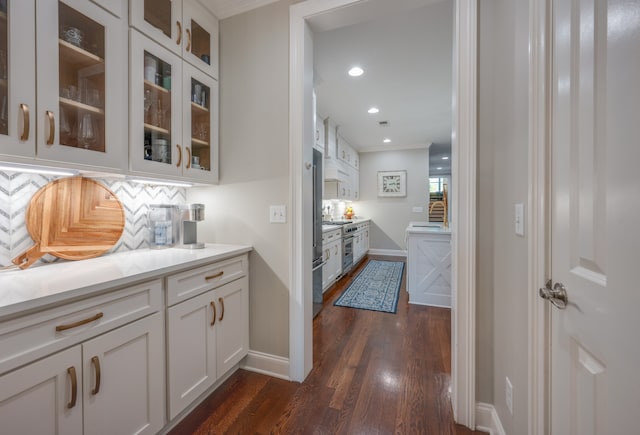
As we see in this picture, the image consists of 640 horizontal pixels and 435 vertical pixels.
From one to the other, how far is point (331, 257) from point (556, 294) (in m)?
2.91

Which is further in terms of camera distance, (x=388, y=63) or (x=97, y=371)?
(x=388, y=63)

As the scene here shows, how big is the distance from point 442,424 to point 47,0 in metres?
2.69

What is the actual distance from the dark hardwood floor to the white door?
2.80 ft

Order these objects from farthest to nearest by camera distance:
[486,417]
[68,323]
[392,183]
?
[392,183] < [486,417] < [68,323]

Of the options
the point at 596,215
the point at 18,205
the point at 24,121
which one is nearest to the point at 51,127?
the point at 24,121

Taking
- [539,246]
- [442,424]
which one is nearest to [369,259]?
[442,424]

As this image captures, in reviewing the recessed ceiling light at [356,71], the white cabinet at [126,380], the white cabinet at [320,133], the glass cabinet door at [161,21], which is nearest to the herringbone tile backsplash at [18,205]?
the white cabinet at [126,380]

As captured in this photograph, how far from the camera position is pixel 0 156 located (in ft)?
3.13

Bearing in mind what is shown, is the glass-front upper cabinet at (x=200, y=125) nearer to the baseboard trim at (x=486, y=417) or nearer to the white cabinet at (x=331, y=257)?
the white cabinet at (x=331, y=257)

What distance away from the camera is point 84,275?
3.57ft

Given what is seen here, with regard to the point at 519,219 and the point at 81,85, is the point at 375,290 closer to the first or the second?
the point at 519,219

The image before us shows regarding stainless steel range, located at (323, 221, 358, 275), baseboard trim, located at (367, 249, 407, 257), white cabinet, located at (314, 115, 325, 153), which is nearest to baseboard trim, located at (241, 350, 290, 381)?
stainless steel range, located at (323, 221, 358, 275)

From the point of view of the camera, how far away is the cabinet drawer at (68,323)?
31.1 inches

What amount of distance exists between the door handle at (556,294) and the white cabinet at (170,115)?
1.88 meters
